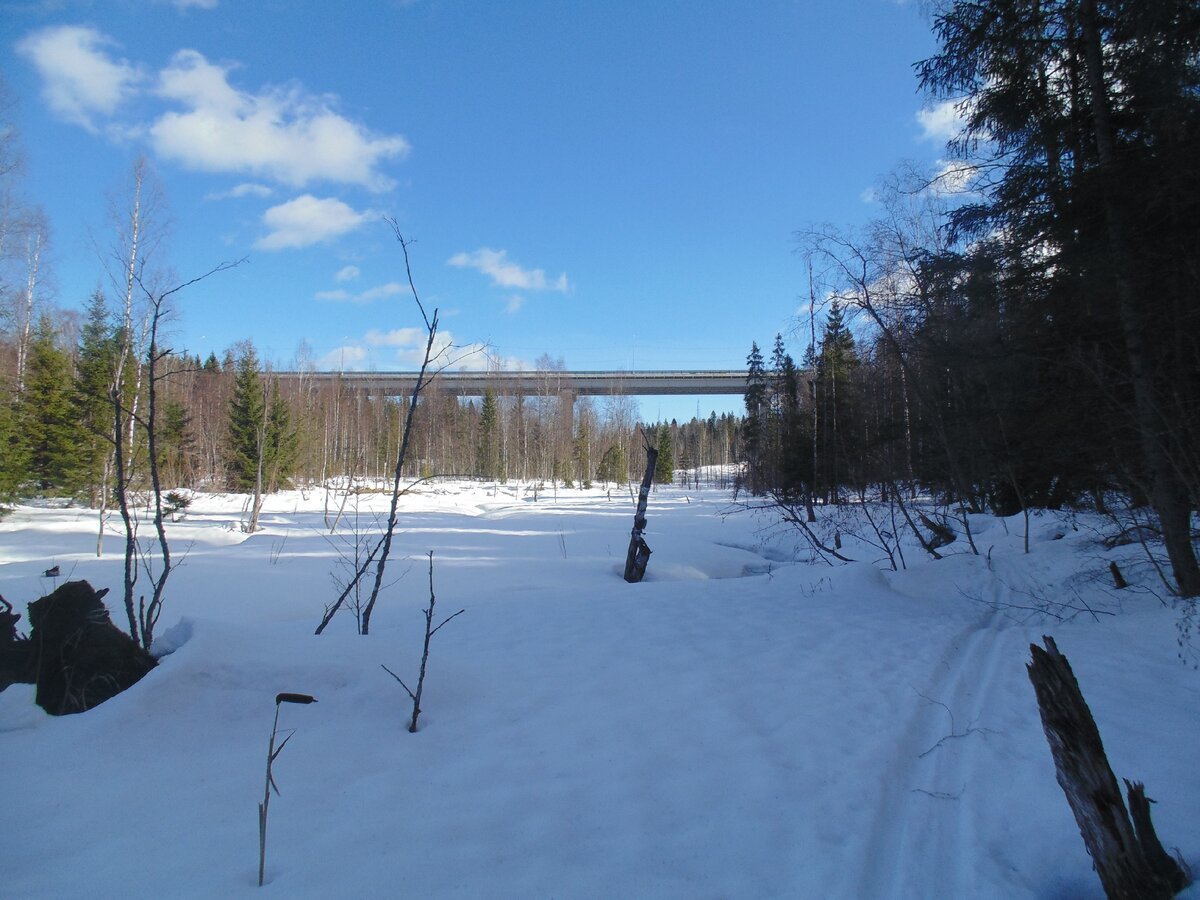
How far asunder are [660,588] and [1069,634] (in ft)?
15.4

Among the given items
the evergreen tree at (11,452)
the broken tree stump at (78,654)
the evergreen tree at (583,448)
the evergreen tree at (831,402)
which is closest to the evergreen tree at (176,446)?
the evergreen tree at (11,452)

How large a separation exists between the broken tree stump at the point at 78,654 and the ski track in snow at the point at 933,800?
14.5 feet

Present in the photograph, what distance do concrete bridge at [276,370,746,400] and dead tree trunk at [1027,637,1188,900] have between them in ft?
130

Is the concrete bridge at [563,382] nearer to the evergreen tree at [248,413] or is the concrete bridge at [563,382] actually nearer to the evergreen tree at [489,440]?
the evergreen tree at [489,440]

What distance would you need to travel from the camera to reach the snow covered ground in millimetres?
2285

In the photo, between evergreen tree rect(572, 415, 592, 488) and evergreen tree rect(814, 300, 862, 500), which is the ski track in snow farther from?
evergreen tree rect(572, 415, 592, 488)

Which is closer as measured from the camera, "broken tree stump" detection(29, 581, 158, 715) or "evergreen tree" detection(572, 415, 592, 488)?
"broken tree stump" detection(29, 581, 158, 715)

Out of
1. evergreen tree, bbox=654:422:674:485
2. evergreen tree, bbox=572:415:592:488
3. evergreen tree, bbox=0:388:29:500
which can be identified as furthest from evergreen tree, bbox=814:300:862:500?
evergreen tree, bbox=654:422:674:485

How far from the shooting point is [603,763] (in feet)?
10.3

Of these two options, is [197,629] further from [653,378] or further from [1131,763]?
[653,378]

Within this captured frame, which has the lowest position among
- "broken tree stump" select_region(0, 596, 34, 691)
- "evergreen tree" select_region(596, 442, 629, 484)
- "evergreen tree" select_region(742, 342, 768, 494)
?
"broken tree stump" select_region(0, 596, 34, 691)

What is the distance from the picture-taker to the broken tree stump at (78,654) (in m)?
3.47

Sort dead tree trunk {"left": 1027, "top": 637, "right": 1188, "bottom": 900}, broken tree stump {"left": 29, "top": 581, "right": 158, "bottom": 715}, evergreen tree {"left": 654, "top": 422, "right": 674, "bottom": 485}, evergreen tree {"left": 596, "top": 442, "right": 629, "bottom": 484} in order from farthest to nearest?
evergreen tree {"left": 654, "top": 422, "right": 674, "bottom": 485} < evergreen tree {"left": 596, "top": 442, "right": 629, "bottom": 484} < broken tree stump {"left": 29, "top": 581, "right": 158, "bottom": 715} < dead tree trunk {"left": 1027, "top": 637, "right": 1188, "bottom": 900}

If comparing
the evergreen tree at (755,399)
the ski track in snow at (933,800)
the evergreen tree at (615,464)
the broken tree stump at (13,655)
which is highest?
the evergreen tree at (755,399)
